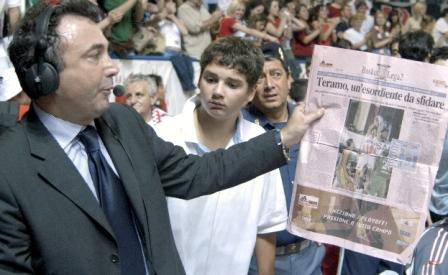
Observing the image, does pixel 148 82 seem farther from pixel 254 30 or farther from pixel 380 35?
pixel 380 35

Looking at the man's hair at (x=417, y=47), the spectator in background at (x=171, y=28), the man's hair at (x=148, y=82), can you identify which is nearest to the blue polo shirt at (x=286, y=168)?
the man's hair at (x=417, y=47)

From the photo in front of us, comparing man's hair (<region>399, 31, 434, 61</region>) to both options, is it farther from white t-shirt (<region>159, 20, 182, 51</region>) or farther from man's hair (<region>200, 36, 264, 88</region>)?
white t-shirt (<region>159, 20, 182, 51</region>)

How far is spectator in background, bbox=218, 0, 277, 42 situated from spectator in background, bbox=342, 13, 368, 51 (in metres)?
2.54

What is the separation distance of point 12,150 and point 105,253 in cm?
37

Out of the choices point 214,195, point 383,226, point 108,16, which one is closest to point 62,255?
point 214,195

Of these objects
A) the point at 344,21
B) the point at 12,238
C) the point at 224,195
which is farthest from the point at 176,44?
the point at 12,238

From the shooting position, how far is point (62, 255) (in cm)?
185

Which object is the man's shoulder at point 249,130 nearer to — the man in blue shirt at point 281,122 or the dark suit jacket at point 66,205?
the man in blue shirt at point 281,122

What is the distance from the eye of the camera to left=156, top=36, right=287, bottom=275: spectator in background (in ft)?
8.62

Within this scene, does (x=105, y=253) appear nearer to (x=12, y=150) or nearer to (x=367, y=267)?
(x=12, y=150)

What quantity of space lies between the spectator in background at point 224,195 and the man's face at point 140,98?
2774mm

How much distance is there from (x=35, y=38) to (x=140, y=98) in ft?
12.3

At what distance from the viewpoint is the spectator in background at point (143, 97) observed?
221 inches

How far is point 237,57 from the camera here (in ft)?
9.16
